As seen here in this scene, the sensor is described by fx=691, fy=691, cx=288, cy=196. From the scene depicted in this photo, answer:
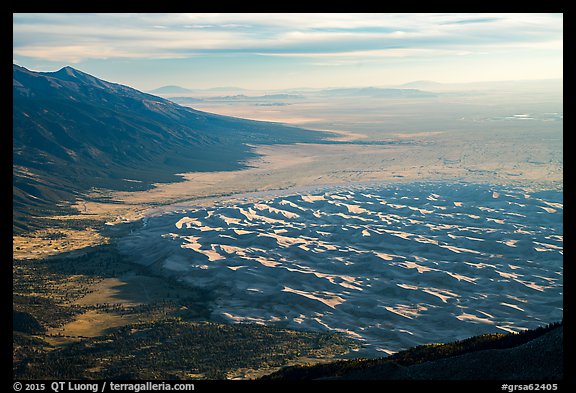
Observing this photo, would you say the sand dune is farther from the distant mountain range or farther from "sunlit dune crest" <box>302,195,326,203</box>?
the distant mountain range

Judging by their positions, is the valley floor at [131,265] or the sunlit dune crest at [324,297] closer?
the valley floor at [131,265]

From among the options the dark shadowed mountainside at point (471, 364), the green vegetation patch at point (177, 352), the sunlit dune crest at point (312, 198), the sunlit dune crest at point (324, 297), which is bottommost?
the sunlit dune crest at point (324, 297)

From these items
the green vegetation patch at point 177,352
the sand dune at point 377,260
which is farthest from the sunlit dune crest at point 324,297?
the green vegetation patch at point 177,352

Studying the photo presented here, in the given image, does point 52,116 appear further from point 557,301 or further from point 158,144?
point 557,301

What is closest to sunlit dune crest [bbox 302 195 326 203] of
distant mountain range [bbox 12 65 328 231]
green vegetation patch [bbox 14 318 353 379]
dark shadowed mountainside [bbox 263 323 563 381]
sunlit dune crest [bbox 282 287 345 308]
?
distant mountain range [bbox 12 65 328 231]

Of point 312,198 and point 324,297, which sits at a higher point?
point 312,198

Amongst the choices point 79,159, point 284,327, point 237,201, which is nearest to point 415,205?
point 237,201

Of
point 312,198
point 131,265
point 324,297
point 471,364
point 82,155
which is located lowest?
point 324,297

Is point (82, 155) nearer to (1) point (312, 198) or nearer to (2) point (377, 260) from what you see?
(1) point (312, 198)

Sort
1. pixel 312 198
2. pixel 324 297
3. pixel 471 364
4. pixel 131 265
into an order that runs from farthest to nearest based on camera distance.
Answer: pixel 312 198 → pixel 131 265 → pixel 324 297 → pixel 471 364

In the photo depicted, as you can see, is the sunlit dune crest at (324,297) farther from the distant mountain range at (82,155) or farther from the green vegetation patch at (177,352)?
the distant mountain range at (82,155)

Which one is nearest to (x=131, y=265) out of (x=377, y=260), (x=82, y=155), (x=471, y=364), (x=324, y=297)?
(x=324, y=297)
